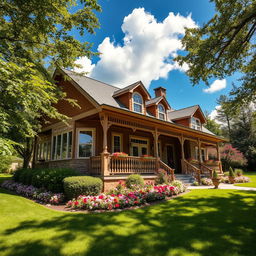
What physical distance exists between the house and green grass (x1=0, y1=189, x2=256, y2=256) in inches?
150

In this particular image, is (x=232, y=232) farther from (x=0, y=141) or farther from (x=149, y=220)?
(x=0, y=141)

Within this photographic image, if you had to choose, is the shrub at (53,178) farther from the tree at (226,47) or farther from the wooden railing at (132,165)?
Answer: the tree at (226,47)

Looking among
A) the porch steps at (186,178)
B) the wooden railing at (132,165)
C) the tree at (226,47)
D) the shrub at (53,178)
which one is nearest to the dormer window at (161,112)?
the wooden railing at (132,165)

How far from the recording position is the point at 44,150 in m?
16.2

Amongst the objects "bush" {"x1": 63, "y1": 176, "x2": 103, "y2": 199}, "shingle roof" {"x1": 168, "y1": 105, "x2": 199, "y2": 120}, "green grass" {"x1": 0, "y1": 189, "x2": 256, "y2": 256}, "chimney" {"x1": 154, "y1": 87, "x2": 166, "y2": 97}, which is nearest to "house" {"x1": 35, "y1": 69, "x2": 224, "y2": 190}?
"bush" {"x1": 63, "y1": 176, "x2": 103, "y2": 199}

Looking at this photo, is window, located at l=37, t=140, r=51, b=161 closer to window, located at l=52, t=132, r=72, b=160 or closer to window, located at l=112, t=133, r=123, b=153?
window, located at l=52, t=132, r=72, b=160

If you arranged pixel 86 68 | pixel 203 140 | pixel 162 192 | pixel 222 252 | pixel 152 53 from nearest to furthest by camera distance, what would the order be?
1. pixel 222 252
2. pixel 162 192
3. pixel 152 53
4. pixel 86 68
5. pixel 203 140

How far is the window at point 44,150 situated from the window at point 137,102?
841cm

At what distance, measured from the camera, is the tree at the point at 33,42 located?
20.6ft

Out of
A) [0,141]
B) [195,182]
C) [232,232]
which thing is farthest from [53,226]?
[195,182]

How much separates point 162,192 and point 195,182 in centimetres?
576

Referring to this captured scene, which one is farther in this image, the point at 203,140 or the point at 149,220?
the point at 203,140

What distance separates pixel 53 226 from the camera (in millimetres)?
4688

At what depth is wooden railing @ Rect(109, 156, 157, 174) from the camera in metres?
9.99
